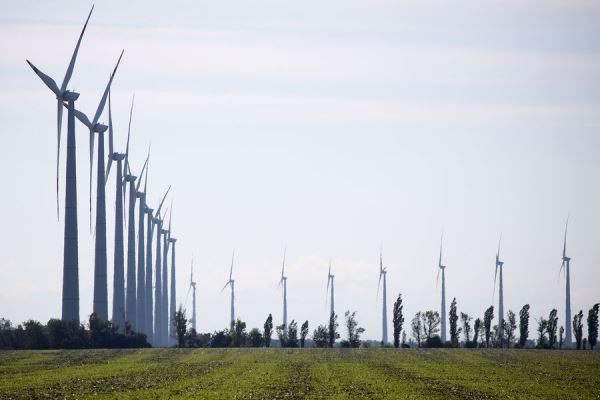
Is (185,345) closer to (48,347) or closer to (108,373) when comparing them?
(48,347)

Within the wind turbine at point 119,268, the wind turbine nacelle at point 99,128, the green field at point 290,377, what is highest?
the wind turbine nacelle at point 99,128

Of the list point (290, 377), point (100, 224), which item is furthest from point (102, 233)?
point (290, 377)

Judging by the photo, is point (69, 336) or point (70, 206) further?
point (69, 336)

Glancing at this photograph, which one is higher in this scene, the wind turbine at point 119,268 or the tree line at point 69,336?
the wind turbine at point 119,268

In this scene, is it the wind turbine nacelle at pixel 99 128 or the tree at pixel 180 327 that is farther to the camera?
the tree at pixel 180 327

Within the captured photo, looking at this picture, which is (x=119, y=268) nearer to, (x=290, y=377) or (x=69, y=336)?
(x=69, y=336)

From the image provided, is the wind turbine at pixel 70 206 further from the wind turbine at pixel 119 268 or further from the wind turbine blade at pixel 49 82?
the wind turbine at pixel 119 268

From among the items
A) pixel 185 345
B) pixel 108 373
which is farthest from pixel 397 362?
pixel 185 345

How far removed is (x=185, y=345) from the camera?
19850 cm

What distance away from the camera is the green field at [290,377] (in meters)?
70.3

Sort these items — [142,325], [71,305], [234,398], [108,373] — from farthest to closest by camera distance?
[142,325]
[71,305]
[108,373]
[234,398]

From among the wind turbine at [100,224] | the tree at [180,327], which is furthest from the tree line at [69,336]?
the tree at [180,327]

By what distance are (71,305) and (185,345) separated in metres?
54.4

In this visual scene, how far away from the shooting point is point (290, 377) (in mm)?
88000
